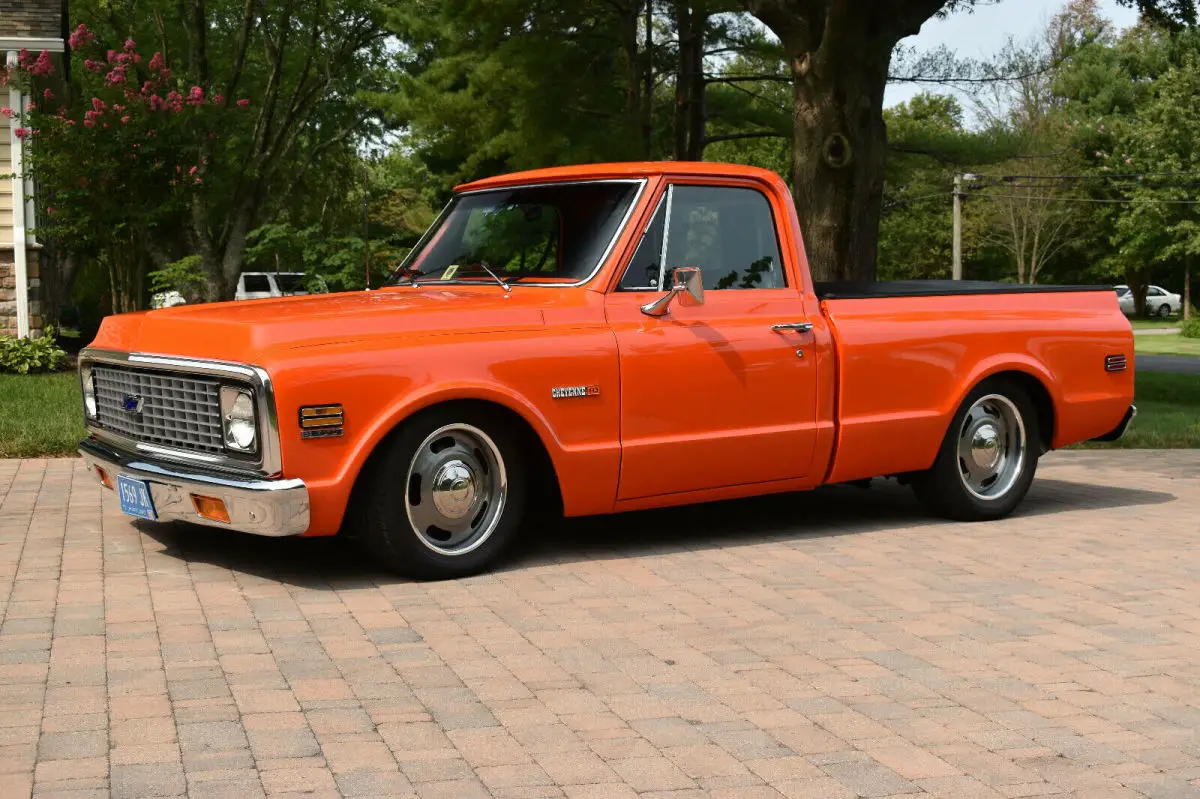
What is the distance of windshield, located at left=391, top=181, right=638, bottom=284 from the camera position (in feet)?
24.8

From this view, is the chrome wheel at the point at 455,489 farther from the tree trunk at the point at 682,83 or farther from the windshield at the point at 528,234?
the tree trunk at the point at 682,83

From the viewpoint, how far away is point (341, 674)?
210 inches

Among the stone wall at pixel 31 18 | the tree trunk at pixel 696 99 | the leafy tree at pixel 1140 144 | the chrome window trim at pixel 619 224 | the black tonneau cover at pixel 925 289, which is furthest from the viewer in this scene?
the leafy tree at pixel 1140 144

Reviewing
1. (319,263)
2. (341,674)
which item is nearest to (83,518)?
(341,674)

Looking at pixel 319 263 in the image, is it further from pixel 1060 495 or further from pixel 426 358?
pixel 426 358

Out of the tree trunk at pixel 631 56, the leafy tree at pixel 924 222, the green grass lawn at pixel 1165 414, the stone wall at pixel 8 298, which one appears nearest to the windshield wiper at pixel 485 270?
the green grass lawn at pixel 1165 414

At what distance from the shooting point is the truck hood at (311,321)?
6.48 metres

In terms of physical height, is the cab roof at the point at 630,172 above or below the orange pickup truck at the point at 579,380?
above

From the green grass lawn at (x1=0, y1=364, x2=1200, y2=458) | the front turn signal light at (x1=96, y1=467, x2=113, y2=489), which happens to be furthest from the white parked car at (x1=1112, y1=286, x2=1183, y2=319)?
the front turn signal light at (x1=96, y1=467, x2=113, y2=489)

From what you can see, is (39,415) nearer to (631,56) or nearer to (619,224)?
(619,224)

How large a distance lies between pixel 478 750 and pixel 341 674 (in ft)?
3.20

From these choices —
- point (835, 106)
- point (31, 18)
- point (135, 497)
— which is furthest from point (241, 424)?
point (31, 18)

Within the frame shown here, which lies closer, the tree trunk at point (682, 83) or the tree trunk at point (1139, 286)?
the tree trunk at point (682, 83)

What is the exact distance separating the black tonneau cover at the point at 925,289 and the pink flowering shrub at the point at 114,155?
13.2 m
